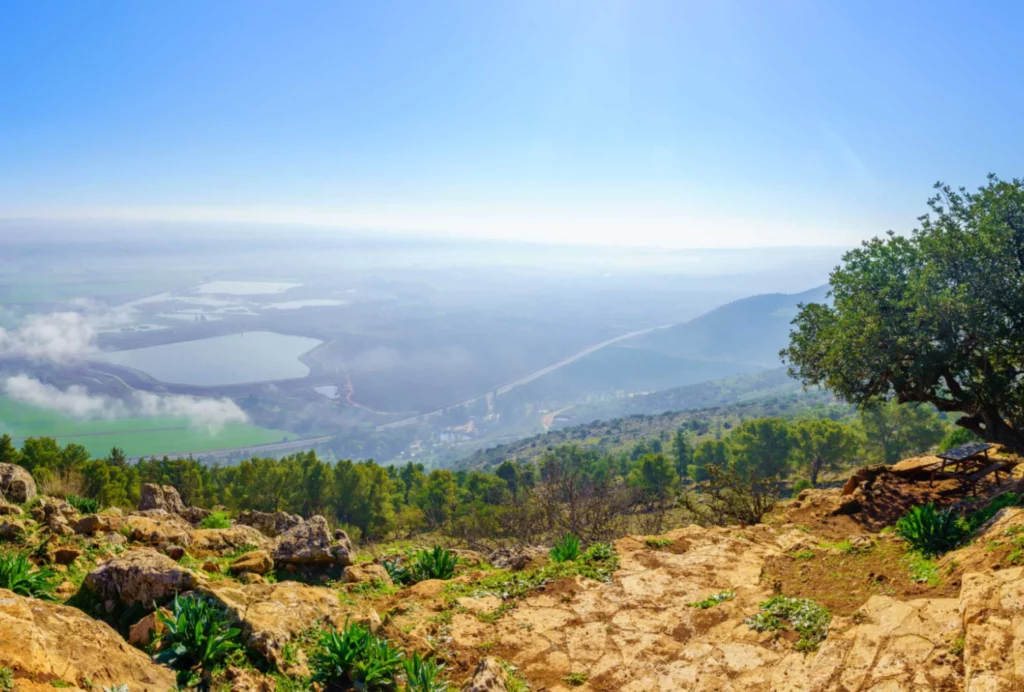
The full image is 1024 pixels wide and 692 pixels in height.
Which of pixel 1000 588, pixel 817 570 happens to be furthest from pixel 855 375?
pixel 1000 588

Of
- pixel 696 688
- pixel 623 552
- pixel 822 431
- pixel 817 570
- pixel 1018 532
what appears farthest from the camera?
pixel 822 431

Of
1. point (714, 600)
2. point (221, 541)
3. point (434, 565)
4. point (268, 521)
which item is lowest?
point (268, 521)

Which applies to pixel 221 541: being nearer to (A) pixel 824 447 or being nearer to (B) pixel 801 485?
(B) pixel 801 485

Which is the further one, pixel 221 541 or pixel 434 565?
pixel 221 541

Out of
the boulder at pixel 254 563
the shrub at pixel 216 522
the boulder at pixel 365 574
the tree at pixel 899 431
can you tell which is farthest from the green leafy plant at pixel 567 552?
the tree at pixel 899 431

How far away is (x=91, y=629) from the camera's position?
21.0 ft

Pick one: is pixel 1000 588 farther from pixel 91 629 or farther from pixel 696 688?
pixel 91 629

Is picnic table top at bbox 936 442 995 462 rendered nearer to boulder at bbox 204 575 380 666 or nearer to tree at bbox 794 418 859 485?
boulder at bbox 204 575 380 666

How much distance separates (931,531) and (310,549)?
12032 millimetres

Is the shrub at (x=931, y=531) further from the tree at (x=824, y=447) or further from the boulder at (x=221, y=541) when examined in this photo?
the tree at (x=824, y=447)

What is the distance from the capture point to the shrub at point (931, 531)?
1001 cm

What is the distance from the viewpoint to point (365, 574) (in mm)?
11461

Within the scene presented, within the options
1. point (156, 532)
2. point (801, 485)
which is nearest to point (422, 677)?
point (156, 532)

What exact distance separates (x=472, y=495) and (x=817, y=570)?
5196 centimetres
